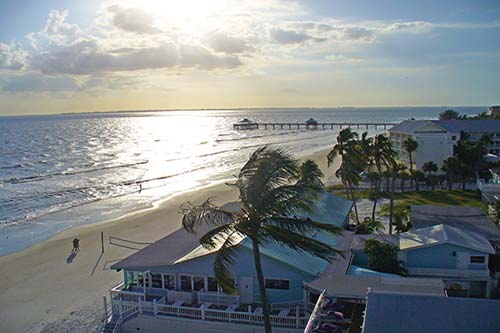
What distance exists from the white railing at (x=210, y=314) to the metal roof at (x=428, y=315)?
640 cm

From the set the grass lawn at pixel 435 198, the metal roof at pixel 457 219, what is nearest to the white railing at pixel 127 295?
the metal roof at pixel 457 219

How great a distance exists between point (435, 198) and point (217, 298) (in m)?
31.0

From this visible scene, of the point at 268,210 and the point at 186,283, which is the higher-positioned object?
the point at 268,210

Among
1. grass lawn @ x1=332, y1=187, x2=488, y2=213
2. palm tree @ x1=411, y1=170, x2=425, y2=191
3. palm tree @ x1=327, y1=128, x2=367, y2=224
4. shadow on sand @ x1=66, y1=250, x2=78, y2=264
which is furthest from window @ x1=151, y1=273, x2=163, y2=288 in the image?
palm tree @ x1=411, y1=170, x2=425, y2=191

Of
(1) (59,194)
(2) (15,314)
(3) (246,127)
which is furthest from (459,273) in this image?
(3) (246,127)

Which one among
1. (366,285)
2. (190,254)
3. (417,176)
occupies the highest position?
(190,254)

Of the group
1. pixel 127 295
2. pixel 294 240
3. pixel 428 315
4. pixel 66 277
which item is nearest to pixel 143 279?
pixel 127 295

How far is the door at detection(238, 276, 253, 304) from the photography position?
61.1 ft

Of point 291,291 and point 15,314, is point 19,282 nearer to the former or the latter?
point 15,314

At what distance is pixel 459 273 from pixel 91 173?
64.2 metres

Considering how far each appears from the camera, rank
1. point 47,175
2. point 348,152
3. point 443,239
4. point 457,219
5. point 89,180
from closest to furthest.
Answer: point 443,239
point 457,219
point 348,152
point 89,180
point 47,175

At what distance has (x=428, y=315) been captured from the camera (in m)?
10.6

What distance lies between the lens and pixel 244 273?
18.7 metres

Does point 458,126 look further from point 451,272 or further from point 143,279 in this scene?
point 143,279
